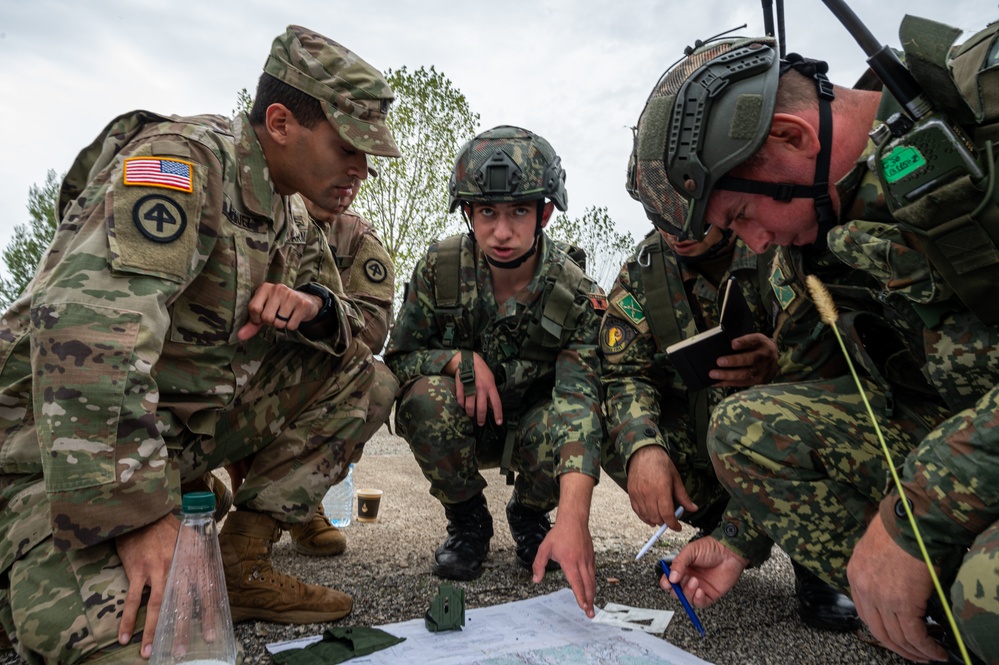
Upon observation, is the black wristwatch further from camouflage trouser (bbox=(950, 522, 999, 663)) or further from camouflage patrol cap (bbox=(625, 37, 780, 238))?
camouflage trouser (bbox=(950, 522, 999, 663))

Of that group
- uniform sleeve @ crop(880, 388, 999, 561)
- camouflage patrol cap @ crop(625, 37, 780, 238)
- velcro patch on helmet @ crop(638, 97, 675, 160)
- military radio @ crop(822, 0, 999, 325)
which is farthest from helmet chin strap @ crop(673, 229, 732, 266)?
uniform sleeve @ crop(880, 388, 999, 561)

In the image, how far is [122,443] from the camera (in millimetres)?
1999

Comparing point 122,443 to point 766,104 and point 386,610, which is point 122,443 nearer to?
point 386,610

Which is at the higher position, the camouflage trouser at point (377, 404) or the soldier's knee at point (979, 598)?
the camouflage trouser at point (377, 404)

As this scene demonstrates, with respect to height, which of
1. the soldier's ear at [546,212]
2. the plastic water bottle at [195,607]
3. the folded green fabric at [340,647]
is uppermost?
the soldier's ear at [546,212]

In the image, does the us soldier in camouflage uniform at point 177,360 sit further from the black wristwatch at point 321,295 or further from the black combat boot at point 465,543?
the black combat boot at point 465,543

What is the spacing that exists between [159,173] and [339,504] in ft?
8.87

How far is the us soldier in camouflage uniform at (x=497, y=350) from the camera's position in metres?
3.35

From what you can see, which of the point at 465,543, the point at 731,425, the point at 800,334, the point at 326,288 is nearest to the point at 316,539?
the point at 465,543

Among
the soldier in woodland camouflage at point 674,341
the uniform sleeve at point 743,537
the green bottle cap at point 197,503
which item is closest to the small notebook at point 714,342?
the soldier in woodland camouflage at point 674,341

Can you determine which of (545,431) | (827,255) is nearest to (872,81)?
(827,255)

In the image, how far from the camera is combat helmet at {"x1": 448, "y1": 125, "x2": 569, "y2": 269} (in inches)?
140

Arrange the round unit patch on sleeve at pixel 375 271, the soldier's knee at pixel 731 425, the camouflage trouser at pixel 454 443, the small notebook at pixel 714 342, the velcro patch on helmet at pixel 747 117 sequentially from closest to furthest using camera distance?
the velcro patch on helmet at pixel 747 117 → the soldier's knee at pixel 731 425 → the small notebook at pixel 714 342 → the camouflage trouser at pixel 454 443 → the round unit patch on sleeve at pixel 375 271

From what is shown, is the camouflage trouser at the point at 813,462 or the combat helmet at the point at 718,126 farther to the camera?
the camouflage trouser at the point at 813,462
